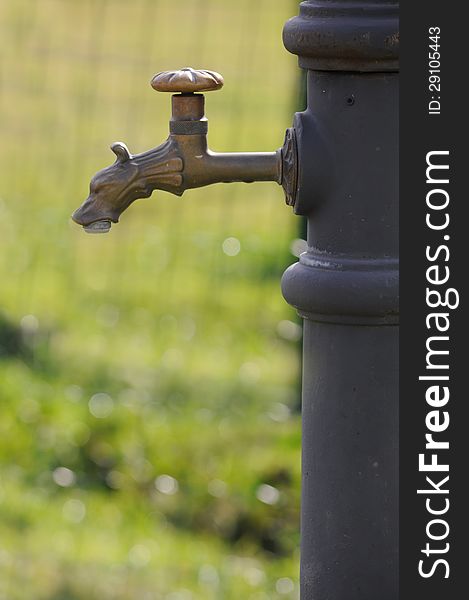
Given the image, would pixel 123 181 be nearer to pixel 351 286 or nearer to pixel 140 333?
pixel 351 286

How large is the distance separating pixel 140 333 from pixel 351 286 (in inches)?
126

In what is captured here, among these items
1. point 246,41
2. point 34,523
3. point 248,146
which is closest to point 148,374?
point 34,523

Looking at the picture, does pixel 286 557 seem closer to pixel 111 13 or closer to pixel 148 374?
pixel 148 374

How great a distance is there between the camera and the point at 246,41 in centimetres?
623

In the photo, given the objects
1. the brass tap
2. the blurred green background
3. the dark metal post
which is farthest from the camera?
the blurred green background

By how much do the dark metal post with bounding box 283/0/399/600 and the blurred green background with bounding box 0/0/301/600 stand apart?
1716 mm

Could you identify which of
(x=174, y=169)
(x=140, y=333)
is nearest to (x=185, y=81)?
(x=174, y=169)

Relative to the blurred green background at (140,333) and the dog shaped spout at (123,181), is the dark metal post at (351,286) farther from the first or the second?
the blurred green background at (140,333)

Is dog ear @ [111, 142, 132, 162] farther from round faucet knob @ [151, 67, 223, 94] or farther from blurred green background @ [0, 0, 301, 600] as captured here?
blurred green background @ [0, 0, 301, 600]

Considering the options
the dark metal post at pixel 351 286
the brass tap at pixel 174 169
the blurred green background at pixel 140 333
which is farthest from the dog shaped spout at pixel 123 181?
the blurred green background at pixel 140 333

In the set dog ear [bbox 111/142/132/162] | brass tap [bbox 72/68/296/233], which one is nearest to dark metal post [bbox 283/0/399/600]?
brass tap [bbox 72/68/296/233]

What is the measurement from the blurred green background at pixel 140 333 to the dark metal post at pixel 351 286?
1.72m

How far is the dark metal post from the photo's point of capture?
126 cm

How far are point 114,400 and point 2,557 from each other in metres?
0.87
